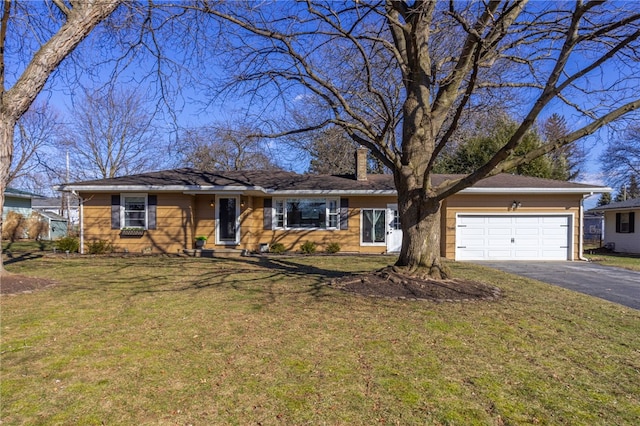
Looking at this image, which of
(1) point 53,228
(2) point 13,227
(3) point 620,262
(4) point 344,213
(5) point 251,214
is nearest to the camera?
(3) point 620,262

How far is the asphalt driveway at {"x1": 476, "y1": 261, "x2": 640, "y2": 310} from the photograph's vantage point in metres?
8.13

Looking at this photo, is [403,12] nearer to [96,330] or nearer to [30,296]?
[96,330]

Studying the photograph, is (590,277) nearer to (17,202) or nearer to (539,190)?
(539,190)

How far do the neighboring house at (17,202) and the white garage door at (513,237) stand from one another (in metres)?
27.0

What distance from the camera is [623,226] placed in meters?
21.5

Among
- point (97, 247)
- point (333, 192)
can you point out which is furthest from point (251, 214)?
point (97, 247)

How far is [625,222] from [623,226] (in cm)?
26

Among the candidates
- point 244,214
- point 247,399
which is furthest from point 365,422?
point 244,214

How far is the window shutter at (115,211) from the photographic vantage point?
1488 cm

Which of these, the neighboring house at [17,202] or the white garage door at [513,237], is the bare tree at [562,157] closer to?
the white garage door at [513,237]

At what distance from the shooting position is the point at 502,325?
536 centimetres

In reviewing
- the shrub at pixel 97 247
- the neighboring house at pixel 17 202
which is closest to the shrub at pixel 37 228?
the neighboring house at pixel 17 202

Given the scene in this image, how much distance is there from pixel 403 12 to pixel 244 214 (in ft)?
33.1

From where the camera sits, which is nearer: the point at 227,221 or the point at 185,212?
the point at 185,212
